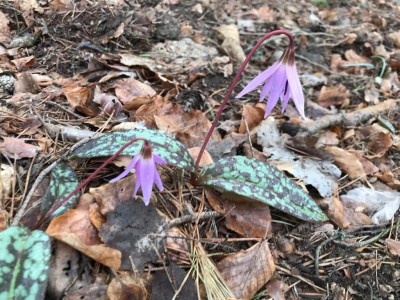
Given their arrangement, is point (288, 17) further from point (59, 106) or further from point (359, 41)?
point (59, 106)

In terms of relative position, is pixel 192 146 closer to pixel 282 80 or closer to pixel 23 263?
pixel 282 80

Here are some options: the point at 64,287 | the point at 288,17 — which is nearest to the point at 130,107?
the point at 64,287

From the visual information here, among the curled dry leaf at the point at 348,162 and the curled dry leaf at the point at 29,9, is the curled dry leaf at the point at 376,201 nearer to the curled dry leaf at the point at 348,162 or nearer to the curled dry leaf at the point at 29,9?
the curled dry leaf at the point at 348,162

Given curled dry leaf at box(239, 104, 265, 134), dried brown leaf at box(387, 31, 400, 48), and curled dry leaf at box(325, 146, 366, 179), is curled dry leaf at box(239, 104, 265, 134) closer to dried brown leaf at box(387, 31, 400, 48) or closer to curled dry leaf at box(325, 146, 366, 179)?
curled dry leaf at box(325, 146, 366, 179)

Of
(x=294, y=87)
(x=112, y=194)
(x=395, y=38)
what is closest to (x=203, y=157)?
(x=112, y=194)

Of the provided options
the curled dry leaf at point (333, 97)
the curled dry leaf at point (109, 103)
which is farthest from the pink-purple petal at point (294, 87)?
the curled dry leaf at point (333, 97)

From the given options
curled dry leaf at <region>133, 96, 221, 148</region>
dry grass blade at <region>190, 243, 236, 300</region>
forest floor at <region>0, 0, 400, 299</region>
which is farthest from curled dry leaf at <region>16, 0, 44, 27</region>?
dry grass blade at <region>190, 243, 236, 300</region>
